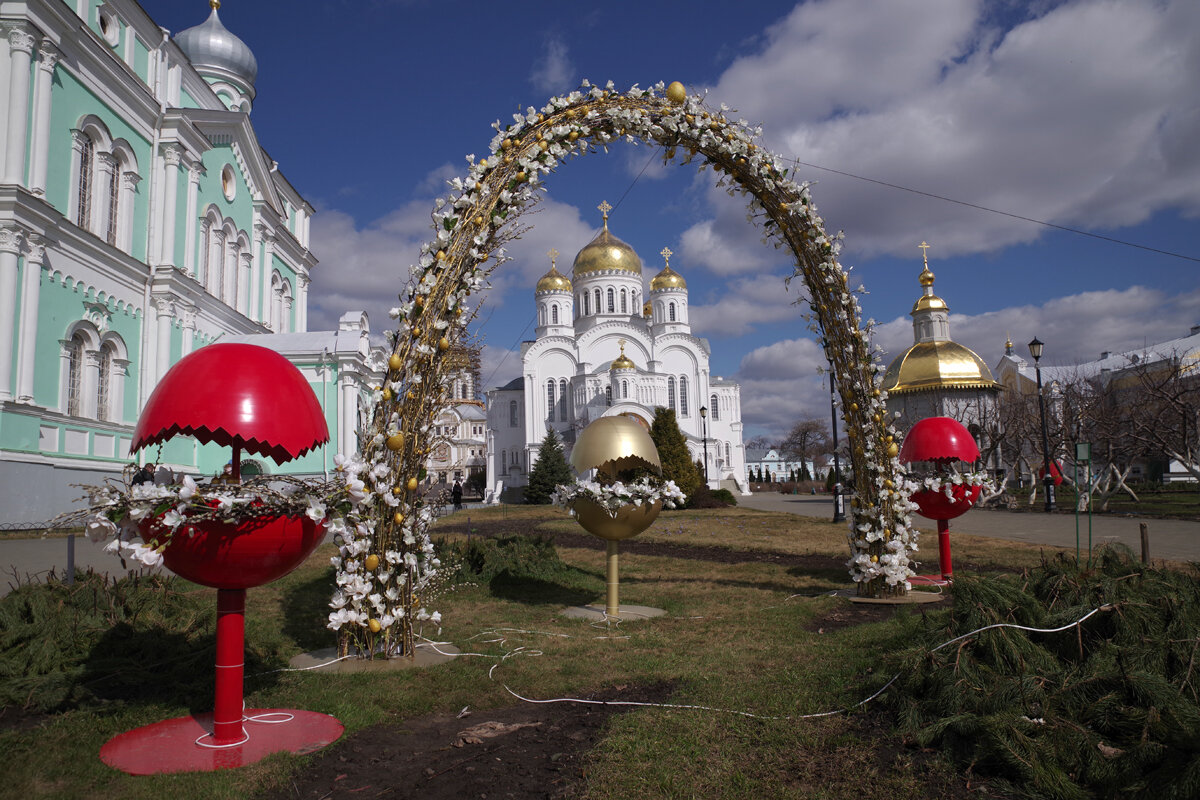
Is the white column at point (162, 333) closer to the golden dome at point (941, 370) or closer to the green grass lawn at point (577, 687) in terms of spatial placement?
the green grass lawn at point (577, 687)

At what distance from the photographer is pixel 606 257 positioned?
53.9 m

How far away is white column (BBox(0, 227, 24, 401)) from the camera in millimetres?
16188

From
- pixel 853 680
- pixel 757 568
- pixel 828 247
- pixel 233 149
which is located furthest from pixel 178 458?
pixel 853 680

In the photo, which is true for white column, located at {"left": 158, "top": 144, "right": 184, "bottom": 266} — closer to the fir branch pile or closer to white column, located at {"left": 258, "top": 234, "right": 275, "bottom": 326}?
white column, located at {"left": 258, "top": 234, "right": 275, "bottom": 326}

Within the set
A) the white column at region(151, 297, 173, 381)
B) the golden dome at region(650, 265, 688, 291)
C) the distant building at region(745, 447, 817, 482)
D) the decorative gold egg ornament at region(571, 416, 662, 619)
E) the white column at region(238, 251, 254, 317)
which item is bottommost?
the decorative gold egg ornament at region(571, 416, 662, 619)

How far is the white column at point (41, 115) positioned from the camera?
17.5m

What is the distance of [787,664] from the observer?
5445 millimetres

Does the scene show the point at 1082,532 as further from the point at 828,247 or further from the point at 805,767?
the point at 805,767

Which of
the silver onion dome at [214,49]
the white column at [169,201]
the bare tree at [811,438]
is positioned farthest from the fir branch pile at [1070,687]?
the bare tree at [811,438]

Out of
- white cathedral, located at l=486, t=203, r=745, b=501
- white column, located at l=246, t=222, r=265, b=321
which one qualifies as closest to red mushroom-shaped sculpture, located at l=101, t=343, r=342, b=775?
white column, located at l=246, t=222, r=265, b=321

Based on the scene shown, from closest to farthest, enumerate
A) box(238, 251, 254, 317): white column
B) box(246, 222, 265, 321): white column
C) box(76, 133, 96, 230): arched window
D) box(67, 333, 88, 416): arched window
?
box(67, 333, 88, 416): arched window → box(76, 133, 96, 230): arched window → box(238, 251, 254, 317): white column → box(246, 222, 265, 321): white column

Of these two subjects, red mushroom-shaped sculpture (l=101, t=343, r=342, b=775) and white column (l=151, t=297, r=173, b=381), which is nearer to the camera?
red mushroom-shaped sculpture (l=101, t=343, r=342, b=775)

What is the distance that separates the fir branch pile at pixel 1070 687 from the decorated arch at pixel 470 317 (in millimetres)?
2969

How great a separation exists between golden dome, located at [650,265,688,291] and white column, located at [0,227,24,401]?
41.9 metres
